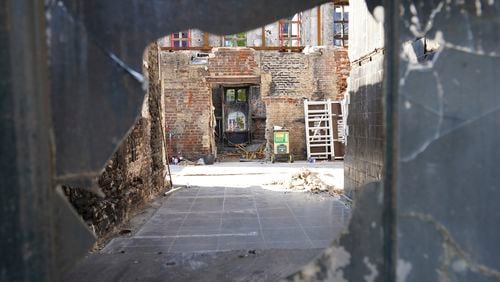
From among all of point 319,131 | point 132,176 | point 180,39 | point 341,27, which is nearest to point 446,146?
point 132,176

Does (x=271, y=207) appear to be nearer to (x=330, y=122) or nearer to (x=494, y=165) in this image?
(x=494, y=165)

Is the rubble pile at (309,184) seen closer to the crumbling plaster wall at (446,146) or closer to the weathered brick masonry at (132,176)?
the weathered brick masonry at (132,176)

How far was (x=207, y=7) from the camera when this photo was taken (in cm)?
144

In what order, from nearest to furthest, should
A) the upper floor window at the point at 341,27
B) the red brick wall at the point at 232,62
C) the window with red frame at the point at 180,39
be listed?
the red brick wall at the point at 232,62
the window with red frame at the point at 180,39
the upper floor window at the point at 341,27

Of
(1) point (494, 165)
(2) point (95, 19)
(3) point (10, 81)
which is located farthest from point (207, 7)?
(1) point (494, 165)

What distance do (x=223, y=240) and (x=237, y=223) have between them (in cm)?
75

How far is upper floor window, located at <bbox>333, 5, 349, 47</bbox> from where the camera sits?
57.4ft

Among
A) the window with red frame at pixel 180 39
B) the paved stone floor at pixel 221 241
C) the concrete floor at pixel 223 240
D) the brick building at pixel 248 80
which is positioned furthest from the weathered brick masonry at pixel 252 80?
the paved stone floor at pixel 221 241

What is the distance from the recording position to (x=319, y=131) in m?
13.3

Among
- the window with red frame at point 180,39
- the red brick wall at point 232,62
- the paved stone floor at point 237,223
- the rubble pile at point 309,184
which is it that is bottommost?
the paved stone floor at point 237,223

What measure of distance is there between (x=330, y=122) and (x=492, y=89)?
1182 cm

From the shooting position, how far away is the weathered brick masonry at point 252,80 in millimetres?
13406

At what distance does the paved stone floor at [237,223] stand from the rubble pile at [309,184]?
47 centimetres

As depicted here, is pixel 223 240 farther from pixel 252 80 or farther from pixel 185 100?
pixel 252 80
